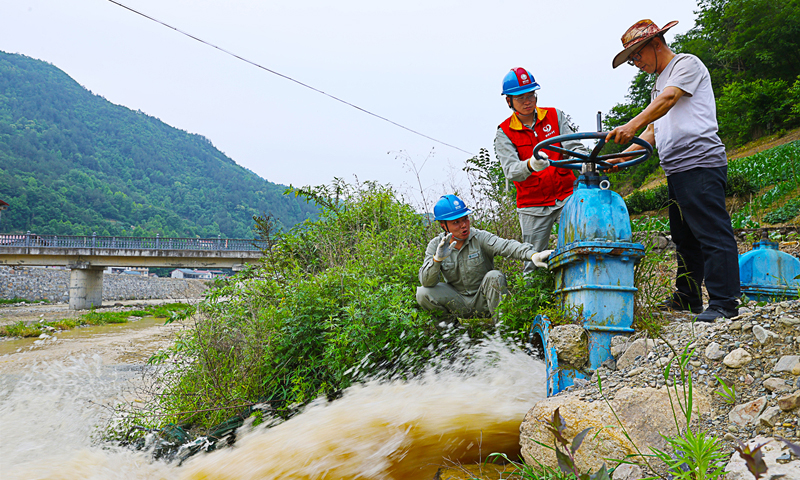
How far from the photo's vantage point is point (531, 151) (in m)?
3.88

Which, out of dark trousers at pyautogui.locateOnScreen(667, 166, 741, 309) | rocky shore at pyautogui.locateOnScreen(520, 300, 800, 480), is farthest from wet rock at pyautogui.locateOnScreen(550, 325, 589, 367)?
dark trousers at pyautogui.locateOnScreen(667, 166, 741, 309)

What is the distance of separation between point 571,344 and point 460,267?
1.86 metres

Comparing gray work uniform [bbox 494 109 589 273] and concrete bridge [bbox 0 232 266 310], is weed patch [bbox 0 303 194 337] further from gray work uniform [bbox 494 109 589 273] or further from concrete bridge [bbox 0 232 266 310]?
gray work uniform [bbox 494 109 589 273]

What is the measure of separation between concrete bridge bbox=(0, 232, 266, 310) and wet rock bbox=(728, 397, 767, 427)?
1171 inches

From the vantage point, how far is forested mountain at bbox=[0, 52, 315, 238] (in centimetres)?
6419

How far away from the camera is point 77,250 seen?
102ft

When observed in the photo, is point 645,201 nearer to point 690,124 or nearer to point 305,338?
point 690,124

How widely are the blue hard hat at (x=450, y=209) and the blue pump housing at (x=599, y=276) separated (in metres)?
1.40

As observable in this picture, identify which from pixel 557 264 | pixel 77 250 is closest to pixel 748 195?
pixel 557 264

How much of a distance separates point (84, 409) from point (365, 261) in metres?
4.11

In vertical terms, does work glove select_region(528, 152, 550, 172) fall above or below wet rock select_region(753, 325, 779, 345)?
above

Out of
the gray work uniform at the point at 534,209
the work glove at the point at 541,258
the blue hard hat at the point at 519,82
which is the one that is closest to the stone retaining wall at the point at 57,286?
the gray work uniform at the point at 534,209

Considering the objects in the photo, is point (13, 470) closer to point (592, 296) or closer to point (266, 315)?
point (266, 315)

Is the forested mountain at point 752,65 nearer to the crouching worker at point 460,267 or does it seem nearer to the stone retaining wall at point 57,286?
the crouching worker at point 460,267
